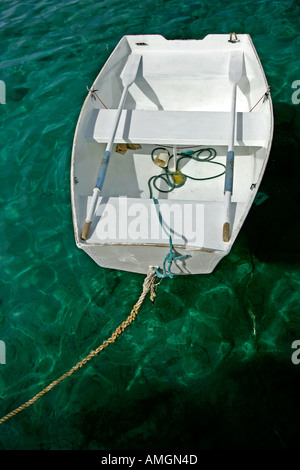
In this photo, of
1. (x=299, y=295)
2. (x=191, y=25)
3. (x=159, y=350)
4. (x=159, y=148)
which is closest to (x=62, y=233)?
(x=159, y=148)

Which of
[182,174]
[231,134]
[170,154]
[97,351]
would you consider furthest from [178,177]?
[97,351]

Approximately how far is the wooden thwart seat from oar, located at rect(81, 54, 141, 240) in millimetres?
188

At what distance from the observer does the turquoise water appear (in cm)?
383

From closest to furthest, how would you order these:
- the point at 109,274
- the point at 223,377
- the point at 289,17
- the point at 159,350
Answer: the point at 223,377 → the point at 159,350 → the point at 109,274 → the point at 289,17

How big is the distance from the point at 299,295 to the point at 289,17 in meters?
8.27

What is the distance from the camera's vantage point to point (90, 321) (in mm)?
4641

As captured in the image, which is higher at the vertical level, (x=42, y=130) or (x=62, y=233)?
(x=42, y=130)

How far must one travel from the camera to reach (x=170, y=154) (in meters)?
5.74

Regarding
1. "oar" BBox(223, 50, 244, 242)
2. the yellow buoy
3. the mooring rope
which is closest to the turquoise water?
the mooring rope

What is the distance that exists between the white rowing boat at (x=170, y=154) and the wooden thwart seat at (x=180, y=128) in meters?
0.01

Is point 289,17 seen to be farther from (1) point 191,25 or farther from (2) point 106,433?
(2) point 106,433

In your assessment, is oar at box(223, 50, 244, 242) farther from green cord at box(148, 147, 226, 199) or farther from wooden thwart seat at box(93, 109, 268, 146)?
green cord at box(148, 147, 226, 199)

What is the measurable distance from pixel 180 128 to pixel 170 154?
0.85m

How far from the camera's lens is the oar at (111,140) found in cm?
377
